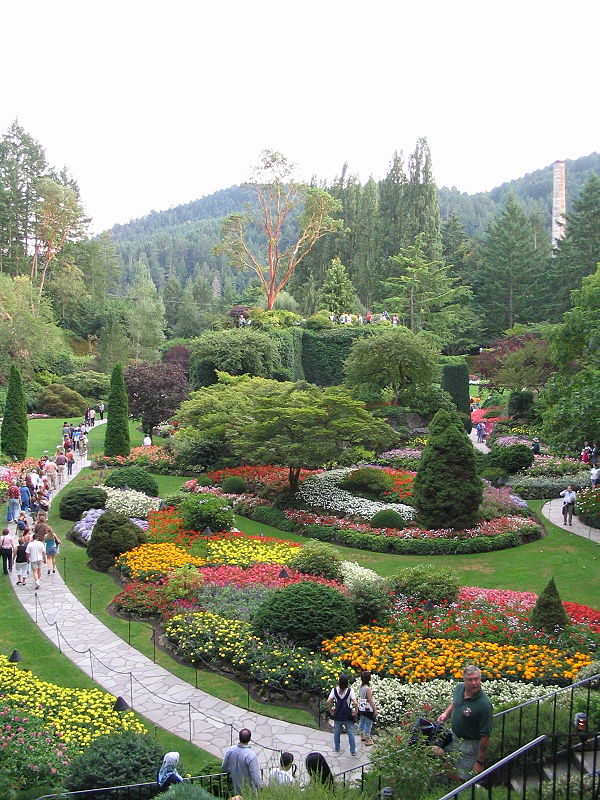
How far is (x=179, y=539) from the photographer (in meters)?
18.3

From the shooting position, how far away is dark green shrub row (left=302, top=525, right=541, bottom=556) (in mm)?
18594

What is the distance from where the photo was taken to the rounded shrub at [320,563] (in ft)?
50.9

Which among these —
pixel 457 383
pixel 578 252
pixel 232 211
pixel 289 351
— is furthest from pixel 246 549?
pixel 232 211

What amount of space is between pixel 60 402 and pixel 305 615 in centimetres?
3236

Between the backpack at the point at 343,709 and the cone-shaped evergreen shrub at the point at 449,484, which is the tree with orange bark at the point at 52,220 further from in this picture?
the backpack at the point at 343,709

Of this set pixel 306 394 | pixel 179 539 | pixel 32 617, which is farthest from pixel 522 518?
pixel 32 617

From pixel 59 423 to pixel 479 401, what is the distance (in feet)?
87.7

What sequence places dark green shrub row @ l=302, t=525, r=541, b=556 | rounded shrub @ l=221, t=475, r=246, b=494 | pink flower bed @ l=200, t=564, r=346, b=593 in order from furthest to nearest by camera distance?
1. rounded shrub @ l=221, t=475, r=246, b=494
2. dark green shrub row @ l=302, t=525, r=541, b=556
3. pink flower bed @ l=200, t=564, r=346, b=593

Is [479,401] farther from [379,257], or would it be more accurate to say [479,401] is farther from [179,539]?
[179,539]

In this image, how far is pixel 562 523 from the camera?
21.4 metres

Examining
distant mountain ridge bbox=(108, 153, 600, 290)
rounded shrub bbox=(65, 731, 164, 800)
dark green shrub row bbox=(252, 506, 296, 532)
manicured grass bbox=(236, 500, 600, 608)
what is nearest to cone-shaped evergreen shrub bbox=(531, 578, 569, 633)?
manicured grass bbox=(236, 500, 600, 608)

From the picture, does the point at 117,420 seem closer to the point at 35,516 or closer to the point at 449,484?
the point at 35,516

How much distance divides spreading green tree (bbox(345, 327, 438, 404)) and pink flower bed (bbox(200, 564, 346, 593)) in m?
18.0

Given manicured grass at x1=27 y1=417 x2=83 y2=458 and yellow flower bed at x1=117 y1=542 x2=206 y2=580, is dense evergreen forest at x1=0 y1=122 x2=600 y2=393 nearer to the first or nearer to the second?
manicured grass at x1=27 y1=417 x2=83 y2=458
